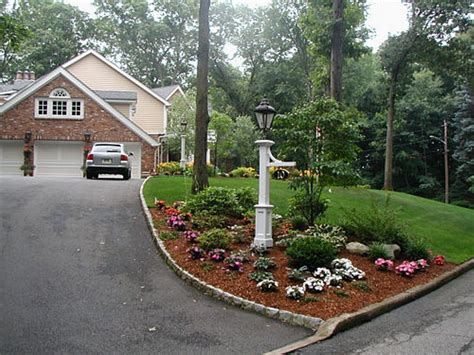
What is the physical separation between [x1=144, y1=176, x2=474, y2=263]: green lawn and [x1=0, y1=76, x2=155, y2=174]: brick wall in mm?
9804

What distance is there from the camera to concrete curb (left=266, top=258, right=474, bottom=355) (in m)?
5.43

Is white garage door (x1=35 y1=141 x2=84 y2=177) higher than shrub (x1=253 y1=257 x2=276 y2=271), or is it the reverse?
white garage door (x1=35 y1=141 x2=84 y2=177)

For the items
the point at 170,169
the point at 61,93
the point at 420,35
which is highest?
the point at 420,35

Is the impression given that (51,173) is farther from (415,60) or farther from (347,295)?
(347,295)

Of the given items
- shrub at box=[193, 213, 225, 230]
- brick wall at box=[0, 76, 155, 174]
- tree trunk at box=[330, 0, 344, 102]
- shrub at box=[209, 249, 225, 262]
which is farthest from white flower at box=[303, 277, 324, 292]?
brick wall at box=[0, 76, 155, 174]

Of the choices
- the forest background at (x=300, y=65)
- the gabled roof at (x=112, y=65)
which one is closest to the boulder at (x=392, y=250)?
the forest background at (x=300, y=65)

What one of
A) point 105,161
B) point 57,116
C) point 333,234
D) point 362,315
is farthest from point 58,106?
point 362,315

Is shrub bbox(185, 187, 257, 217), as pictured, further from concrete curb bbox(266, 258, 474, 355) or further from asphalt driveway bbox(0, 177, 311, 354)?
concrete curb bbox(266, 258, 474, 355)

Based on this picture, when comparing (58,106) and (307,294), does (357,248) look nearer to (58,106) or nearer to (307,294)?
(307,294)

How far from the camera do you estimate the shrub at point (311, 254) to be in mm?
7703

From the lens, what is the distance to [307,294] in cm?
679

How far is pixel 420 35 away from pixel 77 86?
17313 millimetres

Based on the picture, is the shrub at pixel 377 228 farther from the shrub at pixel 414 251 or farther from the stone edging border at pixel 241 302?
the stone edging border at pixel 241 302

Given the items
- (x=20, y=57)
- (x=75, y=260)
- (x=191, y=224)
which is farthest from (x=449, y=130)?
(x=20, y=57)
